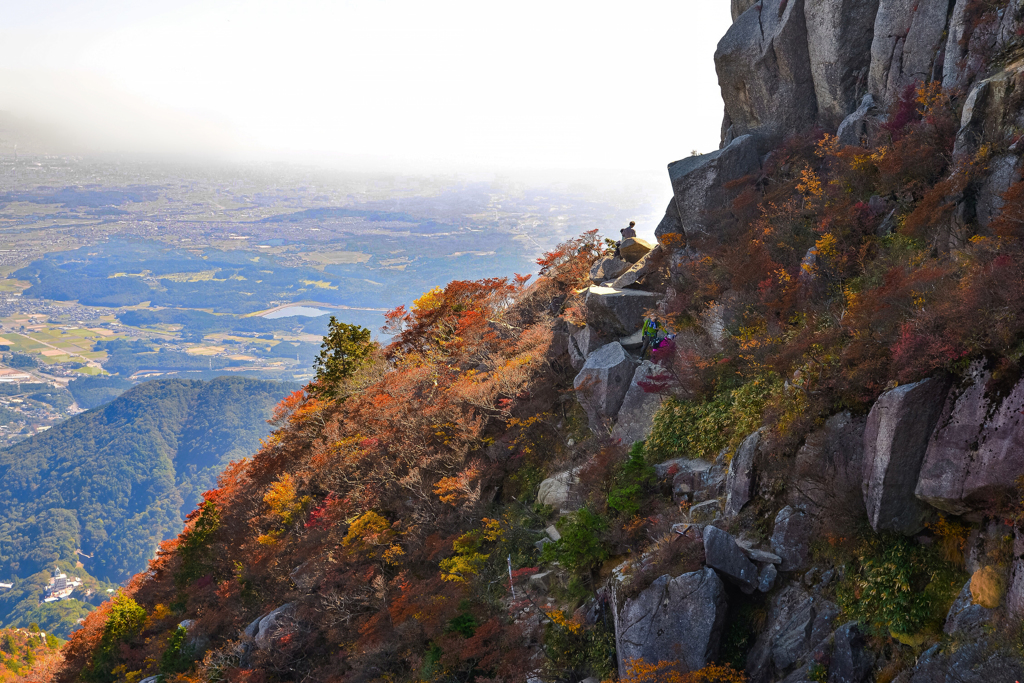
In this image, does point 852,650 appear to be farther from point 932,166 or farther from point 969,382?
point 932,166

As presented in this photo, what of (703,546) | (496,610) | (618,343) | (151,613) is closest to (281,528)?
(151,613)

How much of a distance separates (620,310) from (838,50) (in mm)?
10810

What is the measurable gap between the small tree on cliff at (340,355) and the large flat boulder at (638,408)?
19362 mm

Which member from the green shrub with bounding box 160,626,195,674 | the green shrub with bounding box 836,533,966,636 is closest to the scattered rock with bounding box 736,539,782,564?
the green shrub with bounding box 836,533,966,636

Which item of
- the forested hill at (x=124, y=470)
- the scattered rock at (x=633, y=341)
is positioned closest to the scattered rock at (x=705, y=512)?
the scattered rock at (x=633, y=341)

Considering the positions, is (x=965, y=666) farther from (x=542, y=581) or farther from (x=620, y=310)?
(x=620, y=310)

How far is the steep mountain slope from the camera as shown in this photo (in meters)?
8.55

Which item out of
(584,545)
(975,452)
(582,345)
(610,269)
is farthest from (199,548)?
(975,452)

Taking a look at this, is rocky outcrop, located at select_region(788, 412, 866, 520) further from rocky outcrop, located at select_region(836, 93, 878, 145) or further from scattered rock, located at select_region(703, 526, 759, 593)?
rocky outcrop, located at select_region(836, 93, 878, 145)

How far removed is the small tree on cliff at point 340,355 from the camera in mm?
33219

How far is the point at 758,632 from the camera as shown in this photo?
9914 mm

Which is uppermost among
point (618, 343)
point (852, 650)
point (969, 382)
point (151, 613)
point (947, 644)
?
point (969, 382)

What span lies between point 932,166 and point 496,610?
15.6m

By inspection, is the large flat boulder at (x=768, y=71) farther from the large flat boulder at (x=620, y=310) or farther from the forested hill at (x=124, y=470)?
the forested hill at (x=124, y=470)
